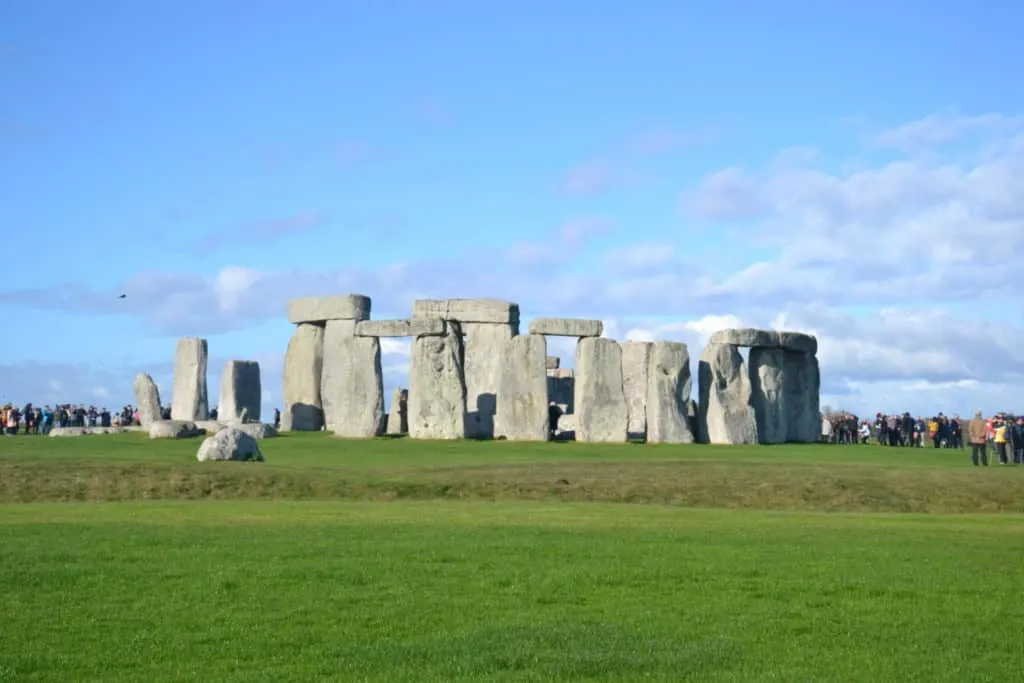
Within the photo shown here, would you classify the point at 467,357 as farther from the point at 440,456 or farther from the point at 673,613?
the point at 673,613

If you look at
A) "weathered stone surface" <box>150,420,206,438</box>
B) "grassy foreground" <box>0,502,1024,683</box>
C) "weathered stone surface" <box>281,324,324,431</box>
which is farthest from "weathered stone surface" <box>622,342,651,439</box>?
"grassy foreground" <box>0,502,1024,683</box>

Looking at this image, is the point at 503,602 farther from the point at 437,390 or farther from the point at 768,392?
the point at 768,392

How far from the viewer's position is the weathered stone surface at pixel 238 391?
43.5 metres

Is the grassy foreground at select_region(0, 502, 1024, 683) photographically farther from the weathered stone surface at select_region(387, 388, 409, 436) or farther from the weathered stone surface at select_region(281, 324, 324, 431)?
the weathered stone surface at select_region(281, 324, 324, 431)

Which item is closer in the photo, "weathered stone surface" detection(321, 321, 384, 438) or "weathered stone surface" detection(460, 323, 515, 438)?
"weathered stone surface" detection(321, 321, 384, 438)

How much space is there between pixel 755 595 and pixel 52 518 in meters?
9.34

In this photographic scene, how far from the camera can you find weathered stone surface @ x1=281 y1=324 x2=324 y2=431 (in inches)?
1716

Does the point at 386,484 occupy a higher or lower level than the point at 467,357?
lower

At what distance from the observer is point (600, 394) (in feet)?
118

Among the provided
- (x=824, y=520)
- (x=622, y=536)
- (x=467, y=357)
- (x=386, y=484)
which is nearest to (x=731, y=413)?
(x=467, y=357)

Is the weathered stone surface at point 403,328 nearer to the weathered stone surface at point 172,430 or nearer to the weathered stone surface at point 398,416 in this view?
the weathered stone surface at point 398,416

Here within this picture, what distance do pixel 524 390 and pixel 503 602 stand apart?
25195 millimetres

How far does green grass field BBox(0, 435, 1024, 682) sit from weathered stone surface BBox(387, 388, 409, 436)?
721 inches

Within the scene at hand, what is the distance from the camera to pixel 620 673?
361 inches
